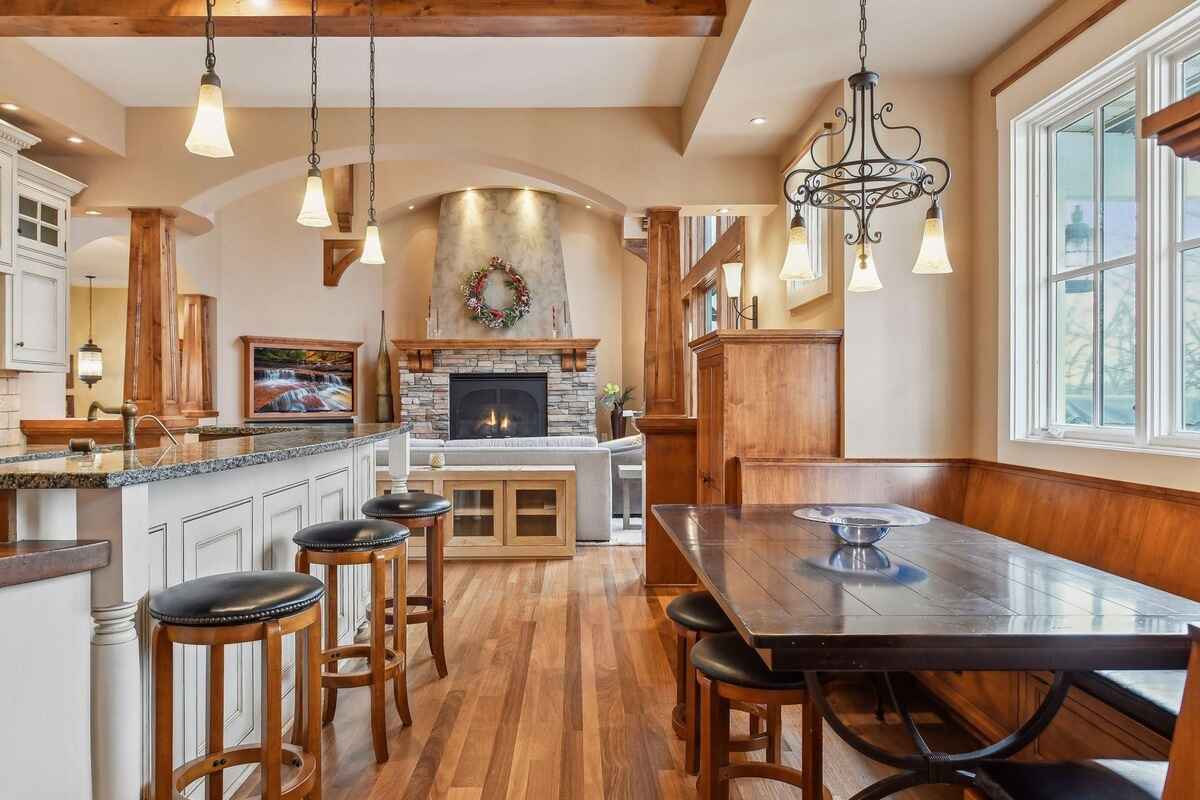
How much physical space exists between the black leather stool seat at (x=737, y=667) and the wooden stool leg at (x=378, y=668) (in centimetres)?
106

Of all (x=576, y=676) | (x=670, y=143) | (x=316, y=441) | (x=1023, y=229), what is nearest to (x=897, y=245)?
(x=1023, y=229)

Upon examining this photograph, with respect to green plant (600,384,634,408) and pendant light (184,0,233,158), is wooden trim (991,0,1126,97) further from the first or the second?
green plant (600,384,634,408)

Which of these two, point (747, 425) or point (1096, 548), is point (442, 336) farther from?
point (1096, 548)

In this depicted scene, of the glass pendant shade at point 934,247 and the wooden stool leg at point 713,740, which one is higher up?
the glass pendant shade at point 934,247

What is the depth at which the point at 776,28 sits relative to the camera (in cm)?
281

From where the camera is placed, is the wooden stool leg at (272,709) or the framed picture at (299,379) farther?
the framed picture at (299,379)

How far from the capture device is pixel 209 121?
216cm

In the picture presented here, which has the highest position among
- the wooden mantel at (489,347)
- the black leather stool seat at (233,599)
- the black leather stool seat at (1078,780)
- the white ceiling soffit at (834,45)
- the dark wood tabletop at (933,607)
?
the white ceiling soffit at (834,45)

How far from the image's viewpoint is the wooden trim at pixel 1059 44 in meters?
2.36

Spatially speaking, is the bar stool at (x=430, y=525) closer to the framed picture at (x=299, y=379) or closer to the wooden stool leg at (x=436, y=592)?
the wooden stool leg at (x=436, y=592)

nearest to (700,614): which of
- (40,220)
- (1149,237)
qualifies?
(1149,237)

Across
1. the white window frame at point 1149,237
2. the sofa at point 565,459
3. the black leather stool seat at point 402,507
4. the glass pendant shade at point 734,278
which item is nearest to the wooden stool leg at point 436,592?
the black leather stool seat at point 402,507

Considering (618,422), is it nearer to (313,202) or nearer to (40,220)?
(40,220)

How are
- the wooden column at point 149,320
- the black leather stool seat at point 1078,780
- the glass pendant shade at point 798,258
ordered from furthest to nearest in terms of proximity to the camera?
the wooden column at point 149,320, the glass pendant shade at point 798,258, the black leather stool seat at point 1078,780
